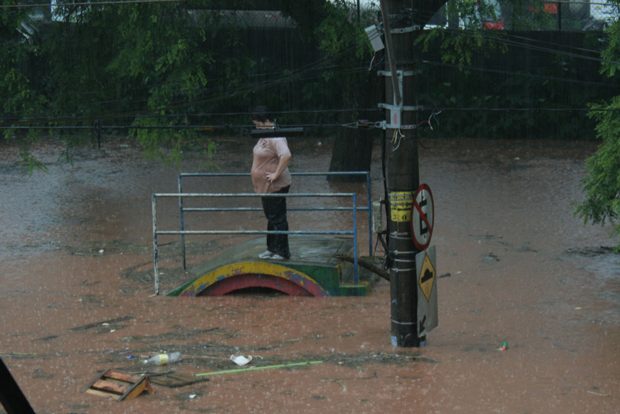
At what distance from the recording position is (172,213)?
51.5ft

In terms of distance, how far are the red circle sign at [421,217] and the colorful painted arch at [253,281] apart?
81.8 inches

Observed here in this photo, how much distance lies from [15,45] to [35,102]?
1.19 m

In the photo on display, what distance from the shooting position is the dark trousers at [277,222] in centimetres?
1005

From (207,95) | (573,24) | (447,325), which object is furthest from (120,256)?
(573,24)

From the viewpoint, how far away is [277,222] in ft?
33.0

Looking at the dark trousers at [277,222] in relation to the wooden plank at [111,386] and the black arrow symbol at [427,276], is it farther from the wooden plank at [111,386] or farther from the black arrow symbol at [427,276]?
the wooden plank at [111,386]

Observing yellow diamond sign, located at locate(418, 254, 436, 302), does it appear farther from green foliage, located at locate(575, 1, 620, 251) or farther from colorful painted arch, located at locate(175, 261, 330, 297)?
green foliage, located at locate(575, 1, 620, 251)

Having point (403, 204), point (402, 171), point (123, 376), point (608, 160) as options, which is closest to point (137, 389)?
point (123, 376)

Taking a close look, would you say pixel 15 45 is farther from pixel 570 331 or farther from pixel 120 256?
pixel 570 331

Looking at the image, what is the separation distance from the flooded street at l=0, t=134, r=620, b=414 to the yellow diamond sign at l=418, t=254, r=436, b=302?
1.78ft

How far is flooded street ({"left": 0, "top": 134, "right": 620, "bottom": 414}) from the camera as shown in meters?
6.73

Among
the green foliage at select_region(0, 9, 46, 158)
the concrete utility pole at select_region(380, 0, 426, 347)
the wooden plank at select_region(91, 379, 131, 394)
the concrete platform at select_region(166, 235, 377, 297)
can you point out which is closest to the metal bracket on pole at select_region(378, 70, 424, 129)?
the concrete utility pole at select_region(380, 0, 426, 347)

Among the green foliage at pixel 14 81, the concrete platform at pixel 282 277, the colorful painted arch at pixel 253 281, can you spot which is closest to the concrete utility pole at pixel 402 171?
the concrete platform at pixel 282 277

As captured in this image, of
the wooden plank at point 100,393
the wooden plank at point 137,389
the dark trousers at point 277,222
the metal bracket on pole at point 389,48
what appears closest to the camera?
the wooden plank at point 137,389
